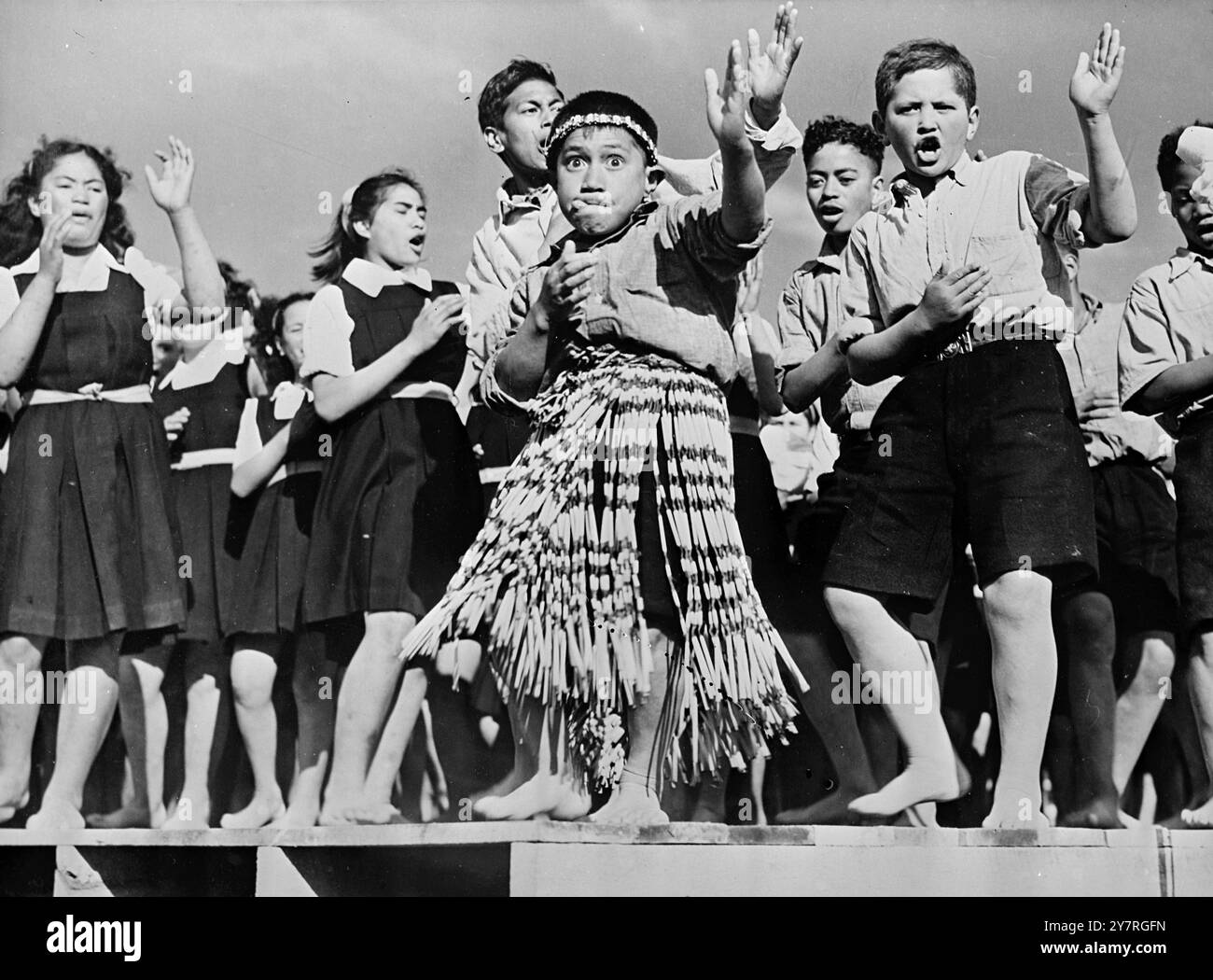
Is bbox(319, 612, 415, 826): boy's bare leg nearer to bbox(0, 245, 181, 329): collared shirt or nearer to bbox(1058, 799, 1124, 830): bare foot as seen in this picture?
bbox(0, 245, 181, 329): collared shirt

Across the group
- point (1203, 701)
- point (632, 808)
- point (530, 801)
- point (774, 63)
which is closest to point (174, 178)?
point (774, 63)

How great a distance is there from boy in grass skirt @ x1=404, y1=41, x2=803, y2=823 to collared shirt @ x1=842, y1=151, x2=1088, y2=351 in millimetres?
367

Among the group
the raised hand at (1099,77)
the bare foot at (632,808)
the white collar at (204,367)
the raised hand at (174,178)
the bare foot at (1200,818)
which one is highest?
the raised hand at (1099,77)

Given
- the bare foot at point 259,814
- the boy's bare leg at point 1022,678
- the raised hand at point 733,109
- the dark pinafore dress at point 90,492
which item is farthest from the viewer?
the dark pinafore dress at point 90,492

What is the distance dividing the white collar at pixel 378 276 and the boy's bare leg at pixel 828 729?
118 cm

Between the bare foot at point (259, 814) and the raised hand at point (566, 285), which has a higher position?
the raised hand at point (566, 285)

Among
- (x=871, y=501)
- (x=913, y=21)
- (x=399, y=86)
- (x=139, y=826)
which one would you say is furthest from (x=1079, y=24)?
(x=139, y=826)

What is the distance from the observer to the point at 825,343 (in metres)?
4.43

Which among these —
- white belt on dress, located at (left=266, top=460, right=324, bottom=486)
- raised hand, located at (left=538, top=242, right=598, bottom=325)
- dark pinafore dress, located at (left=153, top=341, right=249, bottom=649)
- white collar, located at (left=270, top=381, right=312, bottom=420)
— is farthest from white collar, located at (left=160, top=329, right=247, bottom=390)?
raised hand, located at (left=538, top=242, right=598, bottom=325)

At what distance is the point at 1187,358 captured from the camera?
4461mm

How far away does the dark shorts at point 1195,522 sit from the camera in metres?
4.37

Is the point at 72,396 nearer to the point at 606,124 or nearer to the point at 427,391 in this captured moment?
the point at 427,391

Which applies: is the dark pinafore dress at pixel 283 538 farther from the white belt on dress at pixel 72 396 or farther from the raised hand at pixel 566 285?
the raised hand at pixel 566 285

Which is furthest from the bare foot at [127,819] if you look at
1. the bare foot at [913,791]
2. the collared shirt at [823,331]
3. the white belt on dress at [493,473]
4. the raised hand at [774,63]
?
the raised hand at [774,63]
